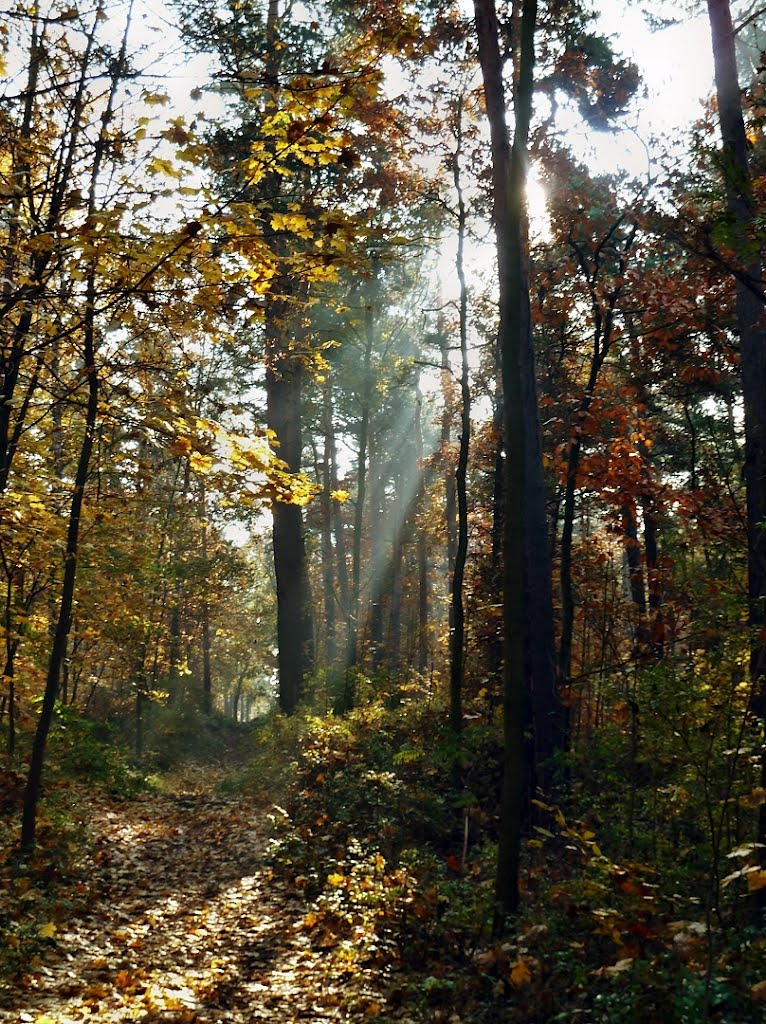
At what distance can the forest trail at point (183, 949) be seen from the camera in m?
5.47

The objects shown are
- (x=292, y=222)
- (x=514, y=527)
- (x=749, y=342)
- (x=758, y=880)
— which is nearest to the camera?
(x=758, y=880)

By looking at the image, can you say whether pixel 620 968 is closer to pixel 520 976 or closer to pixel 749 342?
pixel 520 976

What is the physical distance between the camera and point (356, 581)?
19.1 m

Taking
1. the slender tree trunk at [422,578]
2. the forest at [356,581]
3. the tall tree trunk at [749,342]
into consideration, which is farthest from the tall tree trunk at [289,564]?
the tall tree trunk at [749,342]

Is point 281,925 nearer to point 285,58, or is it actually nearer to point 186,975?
point 186,975

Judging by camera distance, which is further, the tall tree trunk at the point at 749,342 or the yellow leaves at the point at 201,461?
the tall tree trunk at the point at 749,342

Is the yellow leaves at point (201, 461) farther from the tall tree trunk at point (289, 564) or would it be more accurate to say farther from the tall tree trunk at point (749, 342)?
the tall tree trunk at point (289, 564)

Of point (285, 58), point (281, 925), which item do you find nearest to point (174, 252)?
point (281, 925)

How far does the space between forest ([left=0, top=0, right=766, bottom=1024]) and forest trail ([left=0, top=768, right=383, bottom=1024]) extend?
0.04 metres

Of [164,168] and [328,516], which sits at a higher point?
[328,516]

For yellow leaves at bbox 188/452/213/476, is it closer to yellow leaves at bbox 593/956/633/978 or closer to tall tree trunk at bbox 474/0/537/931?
tall tree trunk at bbox 474/0/537/931

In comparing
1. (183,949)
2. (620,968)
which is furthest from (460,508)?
(620,968)

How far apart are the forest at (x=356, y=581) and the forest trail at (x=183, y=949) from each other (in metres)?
0.04

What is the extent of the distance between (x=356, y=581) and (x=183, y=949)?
12.5 meters
